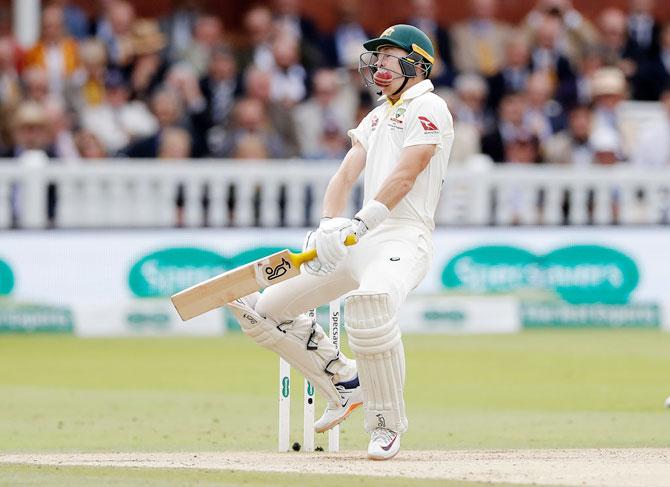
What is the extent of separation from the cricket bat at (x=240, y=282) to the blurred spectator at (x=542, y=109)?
9113 mm

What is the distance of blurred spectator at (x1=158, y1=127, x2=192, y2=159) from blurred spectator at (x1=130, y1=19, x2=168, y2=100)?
1.60 ft

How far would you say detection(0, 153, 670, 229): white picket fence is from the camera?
15.2m

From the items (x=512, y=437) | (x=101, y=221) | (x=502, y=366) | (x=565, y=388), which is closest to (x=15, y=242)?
(x=101, y=221)

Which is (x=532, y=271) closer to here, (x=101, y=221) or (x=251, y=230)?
(x=251, y=230)

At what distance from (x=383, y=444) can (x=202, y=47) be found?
9.52 metres

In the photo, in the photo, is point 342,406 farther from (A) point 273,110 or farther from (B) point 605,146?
(B) point 605,146

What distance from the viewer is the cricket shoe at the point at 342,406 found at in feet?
26.1

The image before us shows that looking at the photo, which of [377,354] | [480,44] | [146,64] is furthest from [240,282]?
[480,44]

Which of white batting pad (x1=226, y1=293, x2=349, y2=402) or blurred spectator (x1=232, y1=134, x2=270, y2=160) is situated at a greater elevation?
white batting pad (x1=226, y1=293, x2=349, y2=402)

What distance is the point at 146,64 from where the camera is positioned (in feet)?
52.1

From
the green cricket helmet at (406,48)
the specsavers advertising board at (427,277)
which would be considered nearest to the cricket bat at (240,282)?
the green cricket helmet at (406,48)

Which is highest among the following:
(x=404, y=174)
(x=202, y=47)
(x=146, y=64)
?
(x=404, y=174)

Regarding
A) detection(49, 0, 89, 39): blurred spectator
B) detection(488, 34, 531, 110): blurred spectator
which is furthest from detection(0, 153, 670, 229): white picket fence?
detection(49, 0, 89, 39): blurred spectator

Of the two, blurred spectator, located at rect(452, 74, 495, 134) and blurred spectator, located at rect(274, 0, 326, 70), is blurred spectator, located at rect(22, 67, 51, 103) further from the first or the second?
blurred spectator, located at rect(452, 74, 495, 134)
